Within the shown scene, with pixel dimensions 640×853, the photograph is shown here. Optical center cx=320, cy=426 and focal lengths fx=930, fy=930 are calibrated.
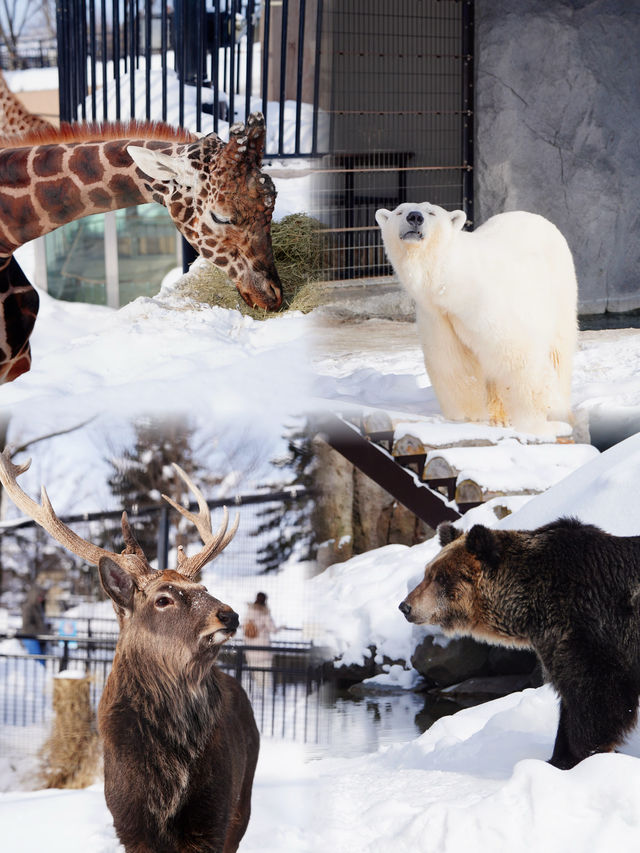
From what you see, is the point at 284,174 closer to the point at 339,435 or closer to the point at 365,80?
the point at 339,435

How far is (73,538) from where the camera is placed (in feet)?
5.48

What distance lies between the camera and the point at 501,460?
3.26 metres

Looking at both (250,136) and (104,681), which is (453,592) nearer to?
(250,136)

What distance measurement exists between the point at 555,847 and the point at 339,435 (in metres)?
1.79

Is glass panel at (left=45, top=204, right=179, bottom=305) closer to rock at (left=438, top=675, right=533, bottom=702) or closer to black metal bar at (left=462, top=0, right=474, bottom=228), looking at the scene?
rock at (left=438, top=675, right=533, bottom=702)

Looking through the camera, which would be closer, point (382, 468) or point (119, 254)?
point (382, 468)

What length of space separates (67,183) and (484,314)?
1430mm

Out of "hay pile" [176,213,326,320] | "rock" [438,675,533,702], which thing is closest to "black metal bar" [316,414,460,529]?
"rock" [438,675,533,702]

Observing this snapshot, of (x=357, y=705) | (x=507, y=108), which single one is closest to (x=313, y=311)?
(x=357, y=705)

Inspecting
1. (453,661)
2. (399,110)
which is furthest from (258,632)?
(399,110)

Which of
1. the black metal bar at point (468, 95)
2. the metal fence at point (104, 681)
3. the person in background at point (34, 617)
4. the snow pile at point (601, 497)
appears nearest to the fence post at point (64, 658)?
the metal fence at point (104, 681)

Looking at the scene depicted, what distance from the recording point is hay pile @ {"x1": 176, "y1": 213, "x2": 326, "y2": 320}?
2336 millimetres

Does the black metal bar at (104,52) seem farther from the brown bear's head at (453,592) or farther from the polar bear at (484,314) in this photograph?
the brown bear's head at (453,592)

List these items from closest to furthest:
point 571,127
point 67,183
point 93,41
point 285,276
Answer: point 67,183, point 285,276, point 93,41, point 571,127
